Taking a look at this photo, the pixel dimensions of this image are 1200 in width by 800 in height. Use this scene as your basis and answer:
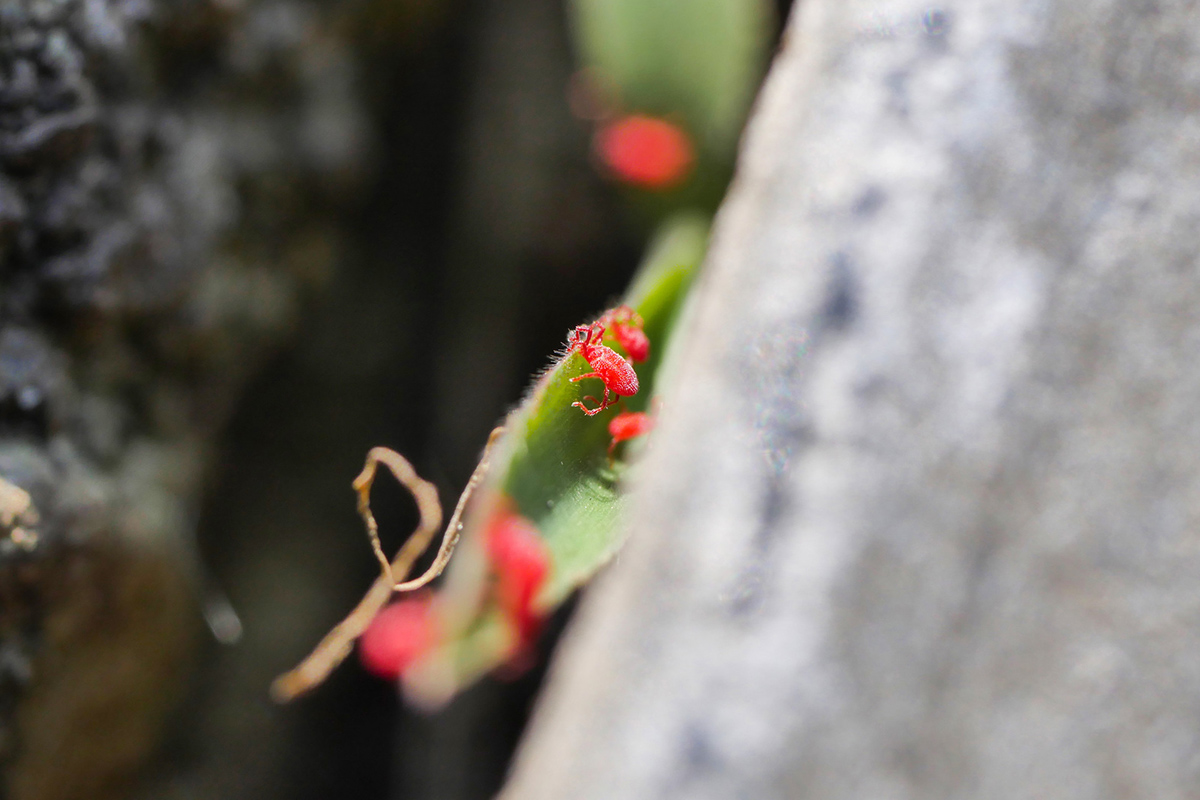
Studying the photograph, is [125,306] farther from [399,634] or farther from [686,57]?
[686,57]

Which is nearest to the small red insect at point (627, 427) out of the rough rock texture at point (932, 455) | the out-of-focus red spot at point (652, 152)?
the rough rock texture at point (932, 455)

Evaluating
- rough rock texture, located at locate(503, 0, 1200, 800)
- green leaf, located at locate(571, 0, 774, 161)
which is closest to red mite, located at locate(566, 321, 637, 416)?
rough rock texture, located at locate(503, 0, 1200, 800)

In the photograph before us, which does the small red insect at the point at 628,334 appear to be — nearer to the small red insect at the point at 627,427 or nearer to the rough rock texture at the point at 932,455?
the small red insect at the point at 627,427

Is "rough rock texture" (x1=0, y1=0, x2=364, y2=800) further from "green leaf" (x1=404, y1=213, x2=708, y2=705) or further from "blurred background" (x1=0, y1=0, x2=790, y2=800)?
"green leaf" (x1=404, y1=213, x2=708, y2=705)

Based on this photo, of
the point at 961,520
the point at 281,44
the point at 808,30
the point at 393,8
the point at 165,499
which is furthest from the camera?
the point at 393,8

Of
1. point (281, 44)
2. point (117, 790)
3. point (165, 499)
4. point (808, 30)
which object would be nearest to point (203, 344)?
point (165, 499)

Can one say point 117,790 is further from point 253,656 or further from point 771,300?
point 771,300
